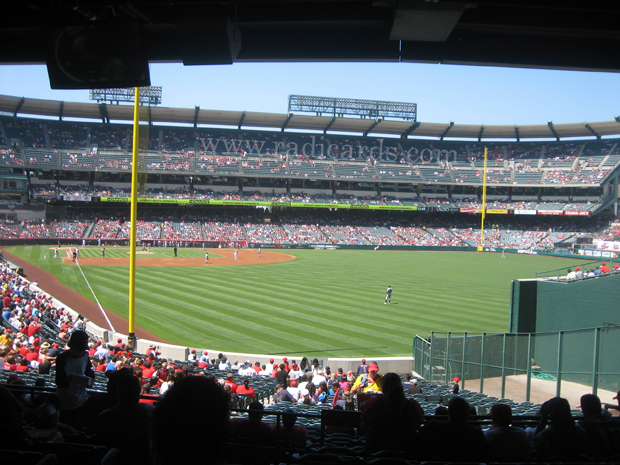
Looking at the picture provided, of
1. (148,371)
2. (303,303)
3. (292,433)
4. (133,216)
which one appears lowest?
(303,303)

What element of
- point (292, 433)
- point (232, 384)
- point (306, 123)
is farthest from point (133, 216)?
point (306, 123)

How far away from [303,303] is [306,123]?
5502 cm

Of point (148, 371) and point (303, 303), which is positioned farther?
point (303, 303)

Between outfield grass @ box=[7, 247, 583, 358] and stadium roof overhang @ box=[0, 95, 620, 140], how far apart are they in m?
33.2

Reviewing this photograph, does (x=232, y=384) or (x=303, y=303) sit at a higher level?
(x=232, y=384)

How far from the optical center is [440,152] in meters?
80.0

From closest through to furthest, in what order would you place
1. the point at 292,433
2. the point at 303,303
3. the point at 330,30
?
1. the point at 292,433
2. the point at 330,30
3. the point at 303,303

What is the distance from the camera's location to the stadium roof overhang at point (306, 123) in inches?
2525

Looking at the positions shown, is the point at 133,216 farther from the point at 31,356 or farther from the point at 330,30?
the point at 330,30

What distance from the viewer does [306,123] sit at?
74.6m

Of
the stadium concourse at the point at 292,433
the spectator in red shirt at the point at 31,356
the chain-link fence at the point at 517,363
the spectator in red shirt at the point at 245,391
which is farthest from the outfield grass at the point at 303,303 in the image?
the stadium concourse at the point at 292,433

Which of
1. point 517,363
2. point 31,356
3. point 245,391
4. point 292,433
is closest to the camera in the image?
point 292,433

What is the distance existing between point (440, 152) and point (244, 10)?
79.5 metres

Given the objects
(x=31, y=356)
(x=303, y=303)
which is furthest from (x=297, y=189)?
(x=31, y=356)
